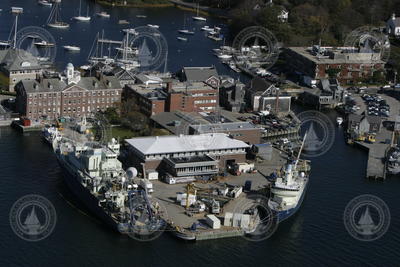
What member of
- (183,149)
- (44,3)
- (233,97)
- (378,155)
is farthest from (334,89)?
(44,3)

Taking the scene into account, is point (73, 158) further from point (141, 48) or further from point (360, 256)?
point (141, 48)

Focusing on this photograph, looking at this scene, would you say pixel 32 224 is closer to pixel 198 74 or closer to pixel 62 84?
pixel 62 84

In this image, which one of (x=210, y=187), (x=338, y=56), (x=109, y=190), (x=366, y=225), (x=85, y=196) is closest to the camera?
(x=109, y=190)

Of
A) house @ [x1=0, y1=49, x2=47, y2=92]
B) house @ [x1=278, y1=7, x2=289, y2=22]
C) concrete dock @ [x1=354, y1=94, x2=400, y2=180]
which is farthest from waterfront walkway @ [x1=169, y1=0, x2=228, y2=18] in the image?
house @ [x1=0, y1=49, x2=47, y2=92]

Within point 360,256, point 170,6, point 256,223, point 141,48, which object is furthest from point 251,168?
point 170,6

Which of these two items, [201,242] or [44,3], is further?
[44,3]

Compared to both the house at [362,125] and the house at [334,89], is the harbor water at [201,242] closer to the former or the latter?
the house at [362,125]
